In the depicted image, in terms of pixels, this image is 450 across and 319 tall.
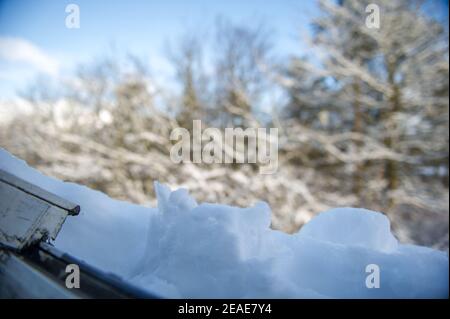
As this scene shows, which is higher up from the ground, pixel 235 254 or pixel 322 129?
pixel 322 129

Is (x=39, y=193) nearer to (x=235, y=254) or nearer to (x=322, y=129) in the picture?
(x=235, y=254)

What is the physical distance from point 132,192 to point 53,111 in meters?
6.69

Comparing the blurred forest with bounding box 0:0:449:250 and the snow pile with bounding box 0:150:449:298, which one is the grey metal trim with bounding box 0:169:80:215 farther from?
the blurred forest with bounding box 0:0:449:250

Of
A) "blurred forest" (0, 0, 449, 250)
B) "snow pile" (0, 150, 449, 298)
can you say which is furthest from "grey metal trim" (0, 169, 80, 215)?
"blurred forest" (0, 0, 449, 250)

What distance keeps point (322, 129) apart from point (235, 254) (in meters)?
8.32

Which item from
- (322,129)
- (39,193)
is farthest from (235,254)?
(322,129)

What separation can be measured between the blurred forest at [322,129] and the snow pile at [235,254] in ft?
18.2

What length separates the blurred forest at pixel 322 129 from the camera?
6.49m

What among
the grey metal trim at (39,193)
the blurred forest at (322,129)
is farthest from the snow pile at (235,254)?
the blurred forest at (322,129)

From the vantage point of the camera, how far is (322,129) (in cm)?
868

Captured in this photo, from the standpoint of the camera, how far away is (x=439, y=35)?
20.5 ft

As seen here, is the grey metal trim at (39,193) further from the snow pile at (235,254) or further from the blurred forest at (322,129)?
the blurred forest at (322,129)
